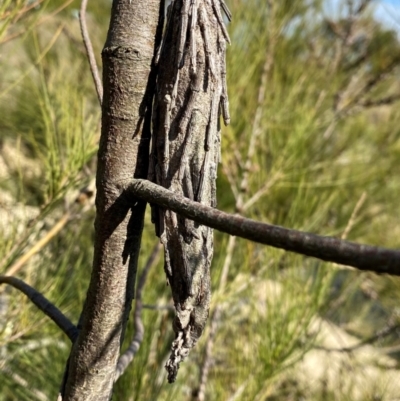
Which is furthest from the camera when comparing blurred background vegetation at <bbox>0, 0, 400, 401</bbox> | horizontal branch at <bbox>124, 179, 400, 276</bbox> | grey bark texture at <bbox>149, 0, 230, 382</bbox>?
blurred background vegetation at <bbox>0, 0, 400, 401</bbox>

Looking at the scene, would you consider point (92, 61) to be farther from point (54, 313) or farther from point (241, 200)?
point (241, 200)

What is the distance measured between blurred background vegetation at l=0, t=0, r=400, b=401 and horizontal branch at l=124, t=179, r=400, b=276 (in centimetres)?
26

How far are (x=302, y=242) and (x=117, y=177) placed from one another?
0.16 metres

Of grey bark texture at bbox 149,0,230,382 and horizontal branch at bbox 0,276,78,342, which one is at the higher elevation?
grey bark texture at bbox 149,0,230,382

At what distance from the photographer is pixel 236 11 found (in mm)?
807

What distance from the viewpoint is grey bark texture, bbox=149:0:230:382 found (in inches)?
12.3

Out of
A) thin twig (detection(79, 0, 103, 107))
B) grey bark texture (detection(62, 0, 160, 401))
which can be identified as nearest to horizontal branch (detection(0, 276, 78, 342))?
grey bark texture (detection(62, 0, 160, 401))

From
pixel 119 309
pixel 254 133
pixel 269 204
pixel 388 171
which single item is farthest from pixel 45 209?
pixel 388 171

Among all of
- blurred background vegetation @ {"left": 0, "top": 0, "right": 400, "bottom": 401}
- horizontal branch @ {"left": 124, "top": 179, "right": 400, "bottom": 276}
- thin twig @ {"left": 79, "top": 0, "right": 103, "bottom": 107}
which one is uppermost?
thin twig @ {"left": 79, "top": 0, "right": 103, "bottom": 107}

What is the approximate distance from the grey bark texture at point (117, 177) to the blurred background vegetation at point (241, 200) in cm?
13

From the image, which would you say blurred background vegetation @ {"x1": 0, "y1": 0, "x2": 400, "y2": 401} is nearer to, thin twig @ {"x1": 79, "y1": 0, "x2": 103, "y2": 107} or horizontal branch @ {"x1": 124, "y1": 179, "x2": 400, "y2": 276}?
thin twig @ {"x1": 79, "y1": 0, "x2": 103, "y2": 107}

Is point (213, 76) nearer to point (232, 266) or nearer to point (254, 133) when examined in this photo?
point (254, 133)

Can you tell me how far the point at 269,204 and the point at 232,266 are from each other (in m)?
0.22

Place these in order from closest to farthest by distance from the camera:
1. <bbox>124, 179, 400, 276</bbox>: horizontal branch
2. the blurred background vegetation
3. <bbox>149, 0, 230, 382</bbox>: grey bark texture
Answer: <bbox>124, 179, 400, 276</bbox>: horizontal branch, <bbox>149, 0, 230, 382</bbox>: grey bark texture, the blurred background vegetation
